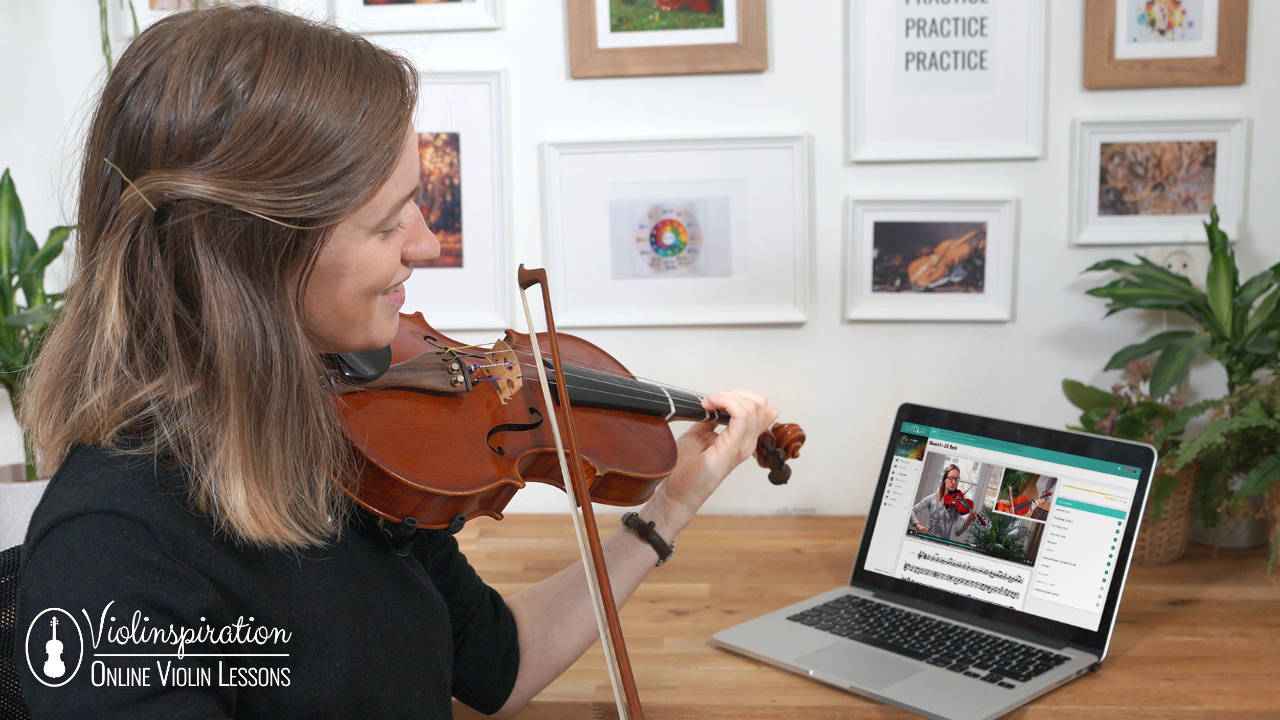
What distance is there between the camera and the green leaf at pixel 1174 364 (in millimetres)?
1413

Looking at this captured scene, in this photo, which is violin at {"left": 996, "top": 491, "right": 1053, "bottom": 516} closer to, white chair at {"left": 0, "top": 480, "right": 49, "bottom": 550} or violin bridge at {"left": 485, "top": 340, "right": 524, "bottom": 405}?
violin bridge at {"left": 485, "top": 340, "right": 524, "bottom": 405}

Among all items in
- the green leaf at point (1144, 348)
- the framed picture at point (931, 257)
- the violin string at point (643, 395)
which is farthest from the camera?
the framed picture at point (931, 257)

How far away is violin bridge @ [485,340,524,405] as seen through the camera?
94 cm

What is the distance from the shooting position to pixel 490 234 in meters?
1.64

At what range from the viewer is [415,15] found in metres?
1.60

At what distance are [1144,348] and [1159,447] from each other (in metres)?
0.17

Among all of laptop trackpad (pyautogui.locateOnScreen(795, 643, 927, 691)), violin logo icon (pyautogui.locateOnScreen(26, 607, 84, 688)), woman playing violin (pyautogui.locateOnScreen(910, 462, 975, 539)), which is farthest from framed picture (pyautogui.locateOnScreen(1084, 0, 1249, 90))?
violin logo icon (pyautogui.locateOnScreen(26, 607, 84, 688))

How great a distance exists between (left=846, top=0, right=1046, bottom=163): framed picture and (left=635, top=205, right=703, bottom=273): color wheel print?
0.28 metres

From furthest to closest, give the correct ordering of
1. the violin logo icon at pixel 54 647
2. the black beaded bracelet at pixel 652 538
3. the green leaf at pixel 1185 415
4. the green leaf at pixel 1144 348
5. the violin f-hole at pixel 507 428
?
the green leaf at pixel 1144 348, the green leaf at pixel 1185 415, the black beaded bracelet at pixel 652 538, the violin f-hole at pixel 507 428, the violin logo icon at pixel 54 647

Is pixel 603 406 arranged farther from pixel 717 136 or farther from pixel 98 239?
pixel 717 136

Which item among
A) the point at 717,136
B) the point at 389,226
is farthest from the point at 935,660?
→ the point at 717,136

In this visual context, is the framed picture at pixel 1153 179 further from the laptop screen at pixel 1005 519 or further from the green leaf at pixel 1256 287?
the laptop screen at pixel 1005 519

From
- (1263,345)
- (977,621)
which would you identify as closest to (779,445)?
(977,621)

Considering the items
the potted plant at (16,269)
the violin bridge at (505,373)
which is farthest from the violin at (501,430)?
the potted plant at (16,269)
